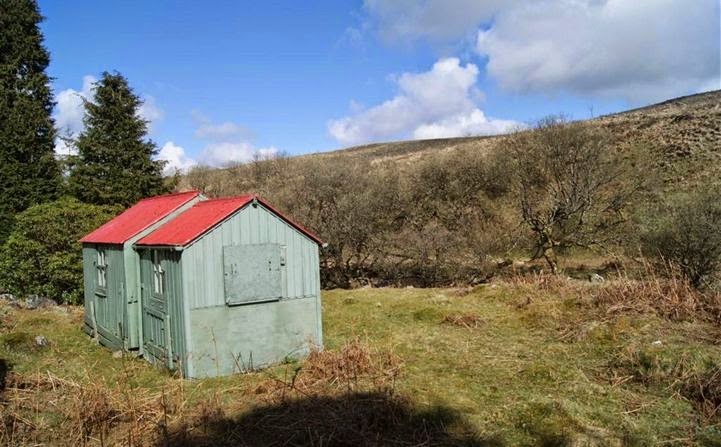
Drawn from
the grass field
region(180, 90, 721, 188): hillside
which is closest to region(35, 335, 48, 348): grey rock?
the grass field

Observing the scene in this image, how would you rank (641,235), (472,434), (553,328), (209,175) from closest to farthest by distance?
(472,434) < (553,328) < (641,235) < (209,175)

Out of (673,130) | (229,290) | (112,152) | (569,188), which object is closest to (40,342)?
(229,290)

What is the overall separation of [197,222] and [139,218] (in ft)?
11.6

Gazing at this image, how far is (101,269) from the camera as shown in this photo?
12.6 m

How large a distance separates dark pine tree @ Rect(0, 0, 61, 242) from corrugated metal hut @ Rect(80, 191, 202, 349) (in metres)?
11.0

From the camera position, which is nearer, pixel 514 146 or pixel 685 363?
pixel 685 363

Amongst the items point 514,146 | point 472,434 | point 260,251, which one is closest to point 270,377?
point 260,251

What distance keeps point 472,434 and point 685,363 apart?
13.1 feet

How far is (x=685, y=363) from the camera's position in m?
7.75

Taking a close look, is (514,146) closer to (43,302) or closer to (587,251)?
(587,251)

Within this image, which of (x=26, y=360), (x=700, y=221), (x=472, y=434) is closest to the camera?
(x=472, y=434)

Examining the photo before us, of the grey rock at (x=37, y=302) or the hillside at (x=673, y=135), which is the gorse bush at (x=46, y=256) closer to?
the grey rock at (x=37, y=302)

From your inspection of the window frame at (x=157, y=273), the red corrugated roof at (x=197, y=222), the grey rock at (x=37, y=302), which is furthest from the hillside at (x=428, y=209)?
the window frame at (x=157, y=273)

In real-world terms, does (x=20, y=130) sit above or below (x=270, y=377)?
above
